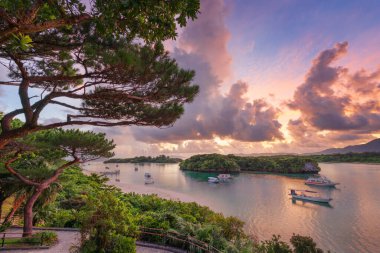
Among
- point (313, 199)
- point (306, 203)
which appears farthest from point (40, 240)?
point (313, 199)

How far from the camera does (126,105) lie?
8.47 meters

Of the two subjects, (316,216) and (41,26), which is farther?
(316,216)

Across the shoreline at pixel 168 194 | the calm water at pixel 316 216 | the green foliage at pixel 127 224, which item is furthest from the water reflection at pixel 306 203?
the green foliage at pixel 127 224

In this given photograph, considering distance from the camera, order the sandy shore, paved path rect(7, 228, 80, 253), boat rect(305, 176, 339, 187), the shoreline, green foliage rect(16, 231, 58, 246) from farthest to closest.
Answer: boat rect(305, 176, 339, 187) → the sandy shore → the shoreline → green foliage rect(16, 231, 58, 246) → paved path rect(7, 228, 80, 253)

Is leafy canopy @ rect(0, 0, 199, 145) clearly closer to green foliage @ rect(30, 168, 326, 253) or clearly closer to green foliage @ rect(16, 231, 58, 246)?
green foliage @ rect(30, 168, 326, 253)

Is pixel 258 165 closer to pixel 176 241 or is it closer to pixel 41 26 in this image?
pixel 176 241

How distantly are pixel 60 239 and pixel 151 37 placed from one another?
11882mm

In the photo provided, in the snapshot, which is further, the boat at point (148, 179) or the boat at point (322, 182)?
the boat at point (148, 179)

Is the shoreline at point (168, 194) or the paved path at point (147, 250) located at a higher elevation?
the paved path at point (147, 250)

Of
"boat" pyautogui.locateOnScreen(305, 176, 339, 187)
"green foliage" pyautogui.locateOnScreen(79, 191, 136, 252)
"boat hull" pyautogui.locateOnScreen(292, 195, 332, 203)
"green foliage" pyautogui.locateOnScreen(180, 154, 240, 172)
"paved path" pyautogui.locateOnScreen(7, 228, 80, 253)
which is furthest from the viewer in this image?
"green foliage" pyautogui.locateOnScreen(180, 154, 240, 172)

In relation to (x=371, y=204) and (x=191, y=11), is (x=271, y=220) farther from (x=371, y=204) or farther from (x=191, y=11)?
(x=191, y=11)

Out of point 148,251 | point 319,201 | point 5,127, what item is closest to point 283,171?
point 319,201

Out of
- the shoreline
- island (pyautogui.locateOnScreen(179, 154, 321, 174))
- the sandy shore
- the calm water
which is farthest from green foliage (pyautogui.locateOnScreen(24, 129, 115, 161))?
island (pyautogui.locateOnScreen(179, 154, 321, 174))

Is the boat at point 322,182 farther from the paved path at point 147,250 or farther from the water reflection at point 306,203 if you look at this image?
the paved path at point 147,250
